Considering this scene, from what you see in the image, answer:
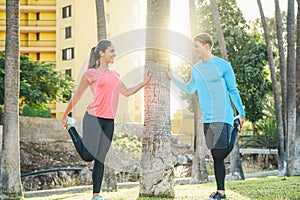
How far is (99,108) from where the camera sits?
6.69 m

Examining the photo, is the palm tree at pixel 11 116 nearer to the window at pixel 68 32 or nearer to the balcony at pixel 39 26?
the window at pixel 68 32

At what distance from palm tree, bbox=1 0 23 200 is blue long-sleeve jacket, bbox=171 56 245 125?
5.44 m

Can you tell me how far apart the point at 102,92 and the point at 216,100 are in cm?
143

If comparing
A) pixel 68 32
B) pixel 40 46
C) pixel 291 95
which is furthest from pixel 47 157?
pixel 40 46

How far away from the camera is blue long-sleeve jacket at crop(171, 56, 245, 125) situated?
6965 mm

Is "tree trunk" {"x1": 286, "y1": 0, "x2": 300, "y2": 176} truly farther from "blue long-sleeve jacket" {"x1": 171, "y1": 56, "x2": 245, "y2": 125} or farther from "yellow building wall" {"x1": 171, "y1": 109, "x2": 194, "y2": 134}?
"blue long-sleeve jacket" {"x1": 171, "y1": 56, "x2": 245, "y2": 125}

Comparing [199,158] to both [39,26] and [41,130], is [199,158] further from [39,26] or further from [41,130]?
[39,26]

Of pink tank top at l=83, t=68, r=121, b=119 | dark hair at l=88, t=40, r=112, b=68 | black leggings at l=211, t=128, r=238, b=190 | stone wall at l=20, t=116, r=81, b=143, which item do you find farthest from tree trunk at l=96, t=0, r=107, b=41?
stone wall at l=20, t=116, r=81, b=143

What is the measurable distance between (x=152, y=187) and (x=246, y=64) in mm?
25297

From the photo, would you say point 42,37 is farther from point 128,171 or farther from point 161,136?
point 161,136

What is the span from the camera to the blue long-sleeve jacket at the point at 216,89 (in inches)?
274

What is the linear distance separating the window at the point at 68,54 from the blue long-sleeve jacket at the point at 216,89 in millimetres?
42527

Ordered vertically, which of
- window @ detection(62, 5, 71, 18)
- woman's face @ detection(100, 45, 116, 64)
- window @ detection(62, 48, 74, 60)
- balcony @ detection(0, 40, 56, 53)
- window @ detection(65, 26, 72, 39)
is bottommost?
woman's face @ detection(100, 45, 116, 64)

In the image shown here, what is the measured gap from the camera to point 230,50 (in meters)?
33.0
